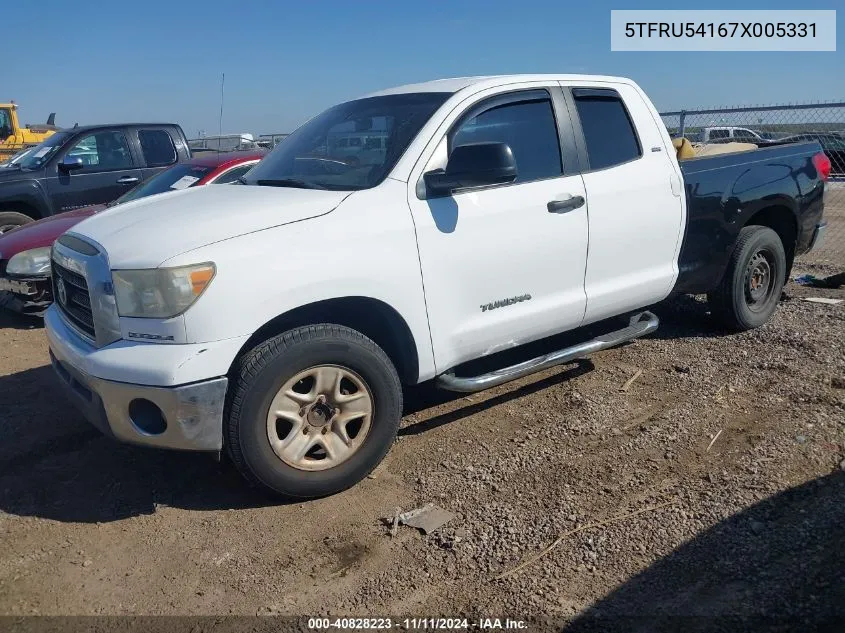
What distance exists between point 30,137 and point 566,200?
67.8ft

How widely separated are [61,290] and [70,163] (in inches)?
221

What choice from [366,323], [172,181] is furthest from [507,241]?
[172,181]

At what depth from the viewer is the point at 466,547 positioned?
3.09 meters

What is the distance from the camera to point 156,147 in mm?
9305

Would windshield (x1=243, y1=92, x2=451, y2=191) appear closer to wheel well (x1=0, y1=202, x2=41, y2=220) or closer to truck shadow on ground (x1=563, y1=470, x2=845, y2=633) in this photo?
truck shadow on ground (x1=563, y1=470, x2=845, y2=633)

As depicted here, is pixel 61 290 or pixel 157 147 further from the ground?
pixel 157 147

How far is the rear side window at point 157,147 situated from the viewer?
9234 mm

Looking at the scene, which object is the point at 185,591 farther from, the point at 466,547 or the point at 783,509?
the point at 783,509

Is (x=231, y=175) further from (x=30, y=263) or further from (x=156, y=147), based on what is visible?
(x=156, y=147)

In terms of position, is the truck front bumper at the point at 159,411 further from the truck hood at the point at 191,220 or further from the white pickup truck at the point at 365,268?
the truck hood at the point at 191,220

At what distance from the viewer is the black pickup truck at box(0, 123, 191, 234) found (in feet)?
28.1

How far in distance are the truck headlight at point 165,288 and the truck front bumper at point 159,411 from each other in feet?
0.56

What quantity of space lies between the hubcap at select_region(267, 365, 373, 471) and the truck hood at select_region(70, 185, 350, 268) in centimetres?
73

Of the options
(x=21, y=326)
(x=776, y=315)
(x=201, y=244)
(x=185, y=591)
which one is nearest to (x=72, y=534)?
(x=185, y=591)
